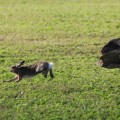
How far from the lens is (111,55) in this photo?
5.78m

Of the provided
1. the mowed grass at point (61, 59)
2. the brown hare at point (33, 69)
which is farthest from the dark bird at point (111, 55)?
the brown hare at point (33, 69)

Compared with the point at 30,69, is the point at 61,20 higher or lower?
lower

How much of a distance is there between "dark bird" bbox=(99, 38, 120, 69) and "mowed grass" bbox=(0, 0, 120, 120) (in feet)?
2.30

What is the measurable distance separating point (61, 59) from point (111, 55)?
3190mm

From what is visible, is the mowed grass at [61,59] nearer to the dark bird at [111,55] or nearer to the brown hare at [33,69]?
the brown hare at [33,69]

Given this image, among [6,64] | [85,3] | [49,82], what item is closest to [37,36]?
[6,64]

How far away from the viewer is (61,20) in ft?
44.5

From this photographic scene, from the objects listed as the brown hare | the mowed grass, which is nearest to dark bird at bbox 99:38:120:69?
the mowed grass

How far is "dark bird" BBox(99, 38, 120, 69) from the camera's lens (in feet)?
19.0

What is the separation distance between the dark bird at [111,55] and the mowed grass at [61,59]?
70cm

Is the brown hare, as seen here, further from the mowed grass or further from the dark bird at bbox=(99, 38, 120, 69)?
the dark bird at bbox=(99, 38, 120, 69)

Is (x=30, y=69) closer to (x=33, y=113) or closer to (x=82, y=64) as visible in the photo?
(x=33, y=113)

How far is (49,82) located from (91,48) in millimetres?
2803

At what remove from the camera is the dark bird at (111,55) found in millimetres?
5778
